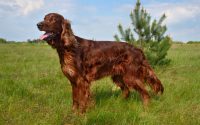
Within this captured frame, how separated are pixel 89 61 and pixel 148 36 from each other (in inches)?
277

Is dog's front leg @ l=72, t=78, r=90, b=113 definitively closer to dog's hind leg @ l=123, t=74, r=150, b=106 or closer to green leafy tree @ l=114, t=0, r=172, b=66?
dog's hind leg @ l=123, t=74, r=150, b=106

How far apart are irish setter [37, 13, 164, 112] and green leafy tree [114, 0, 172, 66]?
5.58m

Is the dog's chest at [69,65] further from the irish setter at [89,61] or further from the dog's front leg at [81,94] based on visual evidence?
the dog's front leg at [81,94]

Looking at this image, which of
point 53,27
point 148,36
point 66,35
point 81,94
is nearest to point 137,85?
point 81,94

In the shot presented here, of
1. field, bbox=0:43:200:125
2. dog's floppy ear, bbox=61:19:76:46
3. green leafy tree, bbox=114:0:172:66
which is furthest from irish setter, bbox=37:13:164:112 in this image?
green leafy tree, bbox=114:0:172:66

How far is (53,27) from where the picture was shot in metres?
6.54

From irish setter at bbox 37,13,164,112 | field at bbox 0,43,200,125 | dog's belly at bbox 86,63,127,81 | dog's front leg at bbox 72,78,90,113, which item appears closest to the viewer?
field at bbox 0,43,200,125

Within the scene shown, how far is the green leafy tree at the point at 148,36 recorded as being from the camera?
1336 centimetres

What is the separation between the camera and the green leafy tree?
1336 cm

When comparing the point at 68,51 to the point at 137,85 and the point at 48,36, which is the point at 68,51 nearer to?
the point at 48,36

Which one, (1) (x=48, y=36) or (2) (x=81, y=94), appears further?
(2) (x=81, y=94)

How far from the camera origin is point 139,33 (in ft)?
44.5

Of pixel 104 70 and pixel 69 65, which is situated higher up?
pixel 69 65

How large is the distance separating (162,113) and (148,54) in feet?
23.6
